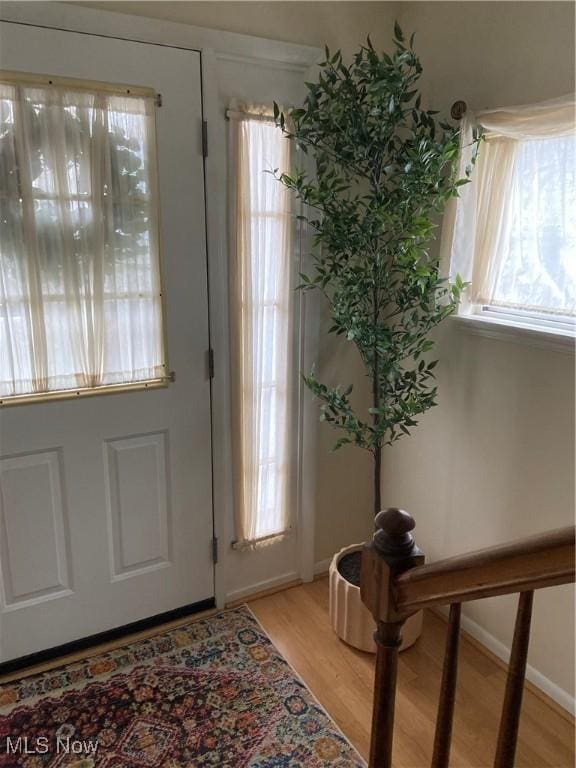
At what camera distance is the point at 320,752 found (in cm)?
172

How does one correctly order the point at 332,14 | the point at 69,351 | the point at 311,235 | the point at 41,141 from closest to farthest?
the point at 41,141
the point at 69,351
the point at 332,14
the point at 311,235

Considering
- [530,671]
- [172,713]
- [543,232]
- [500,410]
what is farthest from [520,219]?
[172,713]

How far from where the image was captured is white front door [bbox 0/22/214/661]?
1.84 m

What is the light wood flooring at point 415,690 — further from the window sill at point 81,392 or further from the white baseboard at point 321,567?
the window sill at point 81,392

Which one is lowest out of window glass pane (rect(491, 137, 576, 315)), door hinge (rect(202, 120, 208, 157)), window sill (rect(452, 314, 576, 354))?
window sill (rect(452, 314, 576, 354))

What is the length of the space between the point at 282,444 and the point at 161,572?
2.30 feet

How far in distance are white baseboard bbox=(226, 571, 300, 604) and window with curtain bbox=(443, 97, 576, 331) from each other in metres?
1.40

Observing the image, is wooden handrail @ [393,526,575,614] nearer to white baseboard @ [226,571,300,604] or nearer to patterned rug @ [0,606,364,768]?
patterned rug @ [0,606,364,768]

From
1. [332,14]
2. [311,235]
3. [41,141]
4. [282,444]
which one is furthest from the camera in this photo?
[282,444]

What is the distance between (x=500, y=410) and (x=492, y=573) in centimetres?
132

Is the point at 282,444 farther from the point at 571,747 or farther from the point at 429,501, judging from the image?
the point at 571,747

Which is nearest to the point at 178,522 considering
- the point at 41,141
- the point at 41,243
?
the point at 41,243

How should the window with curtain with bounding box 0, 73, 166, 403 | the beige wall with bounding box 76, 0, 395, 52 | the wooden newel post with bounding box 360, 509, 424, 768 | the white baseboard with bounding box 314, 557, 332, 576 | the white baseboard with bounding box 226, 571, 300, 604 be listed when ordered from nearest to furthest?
the wooden newel post with bounding box 360, 509, 424, 768, the window with curtain with bounding box 0, 73, 166, 403, the beige wall with bounding box 76, 0, 395, 52, the white baseboard with bounding box 226, 571, 300, 604, the white baseboard with bounding box 314, 557, 332, 576

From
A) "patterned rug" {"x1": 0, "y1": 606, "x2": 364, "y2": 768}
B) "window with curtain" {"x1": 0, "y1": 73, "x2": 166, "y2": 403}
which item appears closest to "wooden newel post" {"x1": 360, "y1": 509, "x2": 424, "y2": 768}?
"patterned rug" {"x1": 0, "y1": 606, "x2": 364, "y2": 768}
